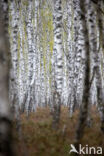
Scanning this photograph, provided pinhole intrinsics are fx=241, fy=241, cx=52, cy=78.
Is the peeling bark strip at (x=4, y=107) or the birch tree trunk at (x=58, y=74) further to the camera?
the birch tree trunk at (x=58, y=74)

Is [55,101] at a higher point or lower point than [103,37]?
lower

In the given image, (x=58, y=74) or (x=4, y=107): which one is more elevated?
(x=58, y=74)

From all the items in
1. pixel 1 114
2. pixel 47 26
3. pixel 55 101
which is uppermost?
pixel 47 26

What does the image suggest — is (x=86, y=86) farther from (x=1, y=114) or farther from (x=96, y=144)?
(x=1, y=114)

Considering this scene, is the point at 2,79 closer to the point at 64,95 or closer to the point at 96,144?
the point at 96,144

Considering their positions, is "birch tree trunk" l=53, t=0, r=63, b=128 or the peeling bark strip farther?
"birch tree trunk" l=53, t=0, r=63, b=128

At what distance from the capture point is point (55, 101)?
32.6 feet

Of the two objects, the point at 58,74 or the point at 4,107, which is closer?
the point at 4,107

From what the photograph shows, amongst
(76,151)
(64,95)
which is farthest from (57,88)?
(64,95)

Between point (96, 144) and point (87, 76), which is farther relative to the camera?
point (96, 144)

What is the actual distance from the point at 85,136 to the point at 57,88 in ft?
8.20

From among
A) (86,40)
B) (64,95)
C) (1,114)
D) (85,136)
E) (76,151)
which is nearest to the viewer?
(1,114)

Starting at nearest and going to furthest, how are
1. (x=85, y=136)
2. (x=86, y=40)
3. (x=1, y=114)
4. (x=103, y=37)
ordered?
(x=1, y=114)
(x=86, y=40)
(x=85, y=136)
(x=103, y=37)

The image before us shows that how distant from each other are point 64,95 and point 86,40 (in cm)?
1735
